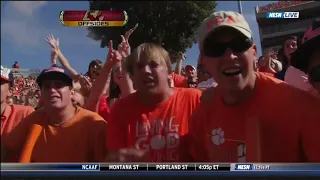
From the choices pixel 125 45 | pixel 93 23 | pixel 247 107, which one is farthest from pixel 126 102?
pixel 247 107

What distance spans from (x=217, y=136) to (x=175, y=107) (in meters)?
A: 0.19

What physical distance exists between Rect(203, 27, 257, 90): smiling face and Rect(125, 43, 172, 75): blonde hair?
175 millimetres

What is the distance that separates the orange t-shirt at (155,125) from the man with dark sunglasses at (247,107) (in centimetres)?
11

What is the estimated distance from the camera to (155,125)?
5.25ft

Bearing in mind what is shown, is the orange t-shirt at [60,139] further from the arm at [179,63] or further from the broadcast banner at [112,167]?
the arm at [179,63]

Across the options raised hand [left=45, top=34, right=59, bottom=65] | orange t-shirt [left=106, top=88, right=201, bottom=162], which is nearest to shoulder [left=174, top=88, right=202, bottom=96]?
orange t-shirt [left=106, top=88, right=201, bottom=162]

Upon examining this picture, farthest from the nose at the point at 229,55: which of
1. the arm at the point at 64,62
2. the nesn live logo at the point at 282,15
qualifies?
the arm at the point at 64,62

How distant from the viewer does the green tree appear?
5.55 ft

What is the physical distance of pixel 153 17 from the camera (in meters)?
1.71

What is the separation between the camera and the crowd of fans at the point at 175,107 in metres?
1.53

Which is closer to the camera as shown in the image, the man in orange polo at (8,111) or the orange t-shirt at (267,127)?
the orange t-shirt at (267,127)

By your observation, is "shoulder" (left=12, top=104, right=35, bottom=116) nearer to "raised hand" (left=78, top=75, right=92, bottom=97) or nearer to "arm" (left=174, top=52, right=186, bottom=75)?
"raised hand" (left=78, top=75, right=92, bottom=97)

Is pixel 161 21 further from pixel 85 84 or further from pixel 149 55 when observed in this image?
pixel 85 84

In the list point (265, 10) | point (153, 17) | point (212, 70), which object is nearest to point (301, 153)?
point (212, 70)
